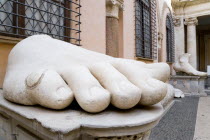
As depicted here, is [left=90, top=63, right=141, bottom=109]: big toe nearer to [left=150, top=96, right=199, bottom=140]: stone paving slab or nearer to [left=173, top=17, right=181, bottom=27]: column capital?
[left=150, top=96, right=199, bottom=140]: stone paving slab

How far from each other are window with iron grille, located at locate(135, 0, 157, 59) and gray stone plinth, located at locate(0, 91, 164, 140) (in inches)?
152

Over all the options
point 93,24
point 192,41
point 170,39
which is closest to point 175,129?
point 93,24

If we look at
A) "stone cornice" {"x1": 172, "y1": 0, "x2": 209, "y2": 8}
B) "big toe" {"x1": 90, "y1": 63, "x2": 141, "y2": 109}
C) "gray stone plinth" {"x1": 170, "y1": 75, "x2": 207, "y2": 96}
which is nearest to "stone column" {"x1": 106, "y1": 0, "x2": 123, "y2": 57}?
"big toe" {"x1": 90, "y1": 63, "x2": 141, "y2": 109}

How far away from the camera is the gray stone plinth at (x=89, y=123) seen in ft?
1.72

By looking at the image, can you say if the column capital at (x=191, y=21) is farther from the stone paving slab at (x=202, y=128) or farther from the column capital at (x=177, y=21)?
the stone paving slab at (x=202, y=128)

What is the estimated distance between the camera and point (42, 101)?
62 centimetres

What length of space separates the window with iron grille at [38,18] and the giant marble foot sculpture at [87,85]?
0.99 meters

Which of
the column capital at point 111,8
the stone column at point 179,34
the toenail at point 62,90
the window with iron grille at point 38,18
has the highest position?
the stone column at point 179,34

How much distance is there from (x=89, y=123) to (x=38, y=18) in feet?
5.72

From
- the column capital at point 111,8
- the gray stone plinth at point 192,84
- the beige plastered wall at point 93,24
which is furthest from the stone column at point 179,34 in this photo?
the beige plastered wall at point 93,24

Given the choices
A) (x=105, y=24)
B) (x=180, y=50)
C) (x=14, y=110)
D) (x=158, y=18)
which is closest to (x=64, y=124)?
(x=14, y=110)

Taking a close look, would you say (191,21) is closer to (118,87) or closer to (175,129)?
(175,129)

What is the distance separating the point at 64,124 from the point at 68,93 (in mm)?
106

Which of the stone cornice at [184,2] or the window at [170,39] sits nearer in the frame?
the window at [170,39]
